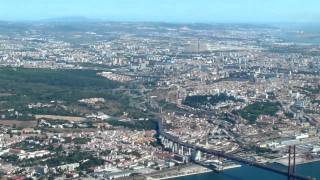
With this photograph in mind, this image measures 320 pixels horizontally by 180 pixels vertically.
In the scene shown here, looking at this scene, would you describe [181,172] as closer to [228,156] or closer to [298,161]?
[228,156]

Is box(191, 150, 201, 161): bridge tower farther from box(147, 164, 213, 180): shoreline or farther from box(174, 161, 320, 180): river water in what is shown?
box(174, 161, 320, 180): river water

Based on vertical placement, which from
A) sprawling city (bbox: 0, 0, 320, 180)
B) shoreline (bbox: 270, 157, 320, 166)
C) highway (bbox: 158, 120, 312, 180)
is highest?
highway (bbox: 158, 120, 312, 180)

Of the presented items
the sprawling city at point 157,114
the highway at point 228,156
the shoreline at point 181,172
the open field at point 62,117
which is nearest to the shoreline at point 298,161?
the sprawling city at point 157,114

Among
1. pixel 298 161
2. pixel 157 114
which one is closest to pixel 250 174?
pixel 298 161

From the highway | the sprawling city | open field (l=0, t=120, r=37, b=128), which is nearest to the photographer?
the highway

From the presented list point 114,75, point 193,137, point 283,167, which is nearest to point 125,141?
point 193,137

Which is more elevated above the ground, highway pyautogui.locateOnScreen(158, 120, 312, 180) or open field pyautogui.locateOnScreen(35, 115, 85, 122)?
highway pyautogui.locateOnScreen(158, 120, 312, 180)

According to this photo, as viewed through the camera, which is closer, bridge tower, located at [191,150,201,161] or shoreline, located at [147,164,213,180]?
shoreline, located at [147,164,213,180]

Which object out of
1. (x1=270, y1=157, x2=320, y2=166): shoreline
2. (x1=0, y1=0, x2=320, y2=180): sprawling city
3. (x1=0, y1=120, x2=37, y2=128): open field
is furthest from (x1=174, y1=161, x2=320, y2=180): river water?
(x1=0, y1=120, x2=37, y2=128): open field

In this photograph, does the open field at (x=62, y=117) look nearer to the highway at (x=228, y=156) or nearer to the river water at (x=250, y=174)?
the highway at (x=228, y=156)

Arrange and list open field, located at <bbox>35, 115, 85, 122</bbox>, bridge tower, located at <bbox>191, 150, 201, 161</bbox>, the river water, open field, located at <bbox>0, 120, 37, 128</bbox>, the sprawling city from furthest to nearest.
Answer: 1. open field, located at <bbox>35, 115, 85, 122</bbox>
2. open field, located at <bbox>0, 120, 37, 128</bbox>
3. bridge tower, located at <bbox>191, 150, 201, 161</bbox>
4. the sprawling city
5. the river water
